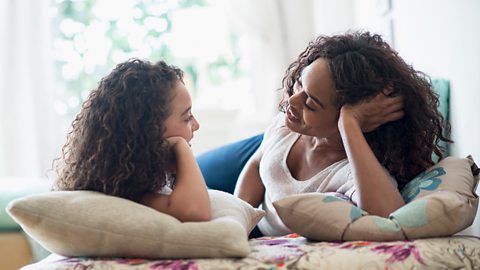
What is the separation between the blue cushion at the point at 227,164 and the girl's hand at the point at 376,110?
0.70 m

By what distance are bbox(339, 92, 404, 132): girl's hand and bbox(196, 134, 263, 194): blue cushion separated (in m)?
0.70

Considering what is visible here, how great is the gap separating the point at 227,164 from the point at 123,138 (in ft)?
2.68

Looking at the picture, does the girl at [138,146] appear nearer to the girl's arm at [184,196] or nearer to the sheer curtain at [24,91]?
the girl's arm at [184,196]

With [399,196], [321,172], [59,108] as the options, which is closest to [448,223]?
[399,196]

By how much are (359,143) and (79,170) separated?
1.89ft

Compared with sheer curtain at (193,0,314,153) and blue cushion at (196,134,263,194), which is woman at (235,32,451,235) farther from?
sheer curtain at (193,0,314,153)

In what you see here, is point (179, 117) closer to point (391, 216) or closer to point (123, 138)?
point (123, 138)

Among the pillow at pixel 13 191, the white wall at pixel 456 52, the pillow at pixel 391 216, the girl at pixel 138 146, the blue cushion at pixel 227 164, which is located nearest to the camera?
the pillow at pixel 391 216

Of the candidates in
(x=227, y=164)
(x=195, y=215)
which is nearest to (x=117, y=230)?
(x=195, y=215)

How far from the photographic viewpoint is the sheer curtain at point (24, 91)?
13.3 feet

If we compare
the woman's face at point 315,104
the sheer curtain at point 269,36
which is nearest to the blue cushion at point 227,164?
the woman's face at point 315,104

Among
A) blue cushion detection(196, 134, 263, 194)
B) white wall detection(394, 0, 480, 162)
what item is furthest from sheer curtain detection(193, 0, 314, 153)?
blue cushion detection(196, 134, 263, 194)

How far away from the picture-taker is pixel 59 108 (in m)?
4.30

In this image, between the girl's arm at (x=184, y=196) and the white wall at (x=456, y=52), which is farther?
the white wall at (x=456, y=52)
